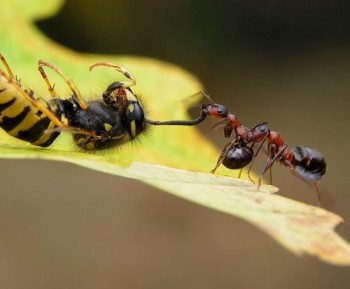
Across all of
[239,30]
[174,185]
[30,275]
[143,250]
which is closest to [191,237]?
[143,250]

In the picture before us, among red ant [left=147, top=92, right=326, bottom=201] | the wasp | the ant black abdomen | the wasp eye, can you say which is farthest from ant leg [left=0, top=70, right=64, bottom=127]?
the ant black abdomen

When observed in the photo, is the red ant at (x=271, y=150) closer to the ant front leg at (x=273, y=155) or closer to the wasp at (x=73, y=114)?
the ant front leg at (x=273, y=155)

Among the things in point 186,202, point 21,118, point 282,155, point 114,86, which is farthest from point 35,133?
point 186,202

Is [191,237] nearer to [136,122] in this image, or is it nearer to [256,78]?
[256,78]

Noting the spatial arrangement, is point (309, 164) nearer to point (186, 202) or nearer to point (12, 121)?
point (12, 121)

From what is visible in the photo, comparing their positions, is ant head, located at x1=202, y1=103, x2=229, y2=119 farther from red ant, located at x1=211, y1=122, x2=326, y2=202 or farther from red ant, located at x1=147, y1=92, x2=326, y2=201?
red ant, located at x1=211, y1=122, x2=326, y2=202

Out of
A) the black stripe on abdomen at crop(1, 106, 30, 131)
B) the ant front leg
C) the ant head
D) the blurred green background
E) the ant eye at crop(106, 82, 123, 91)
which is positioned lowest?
the blurred green background

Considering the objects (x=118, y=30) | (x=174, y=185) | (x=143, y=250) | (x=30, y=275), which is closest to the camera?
(x=174, y=185)
